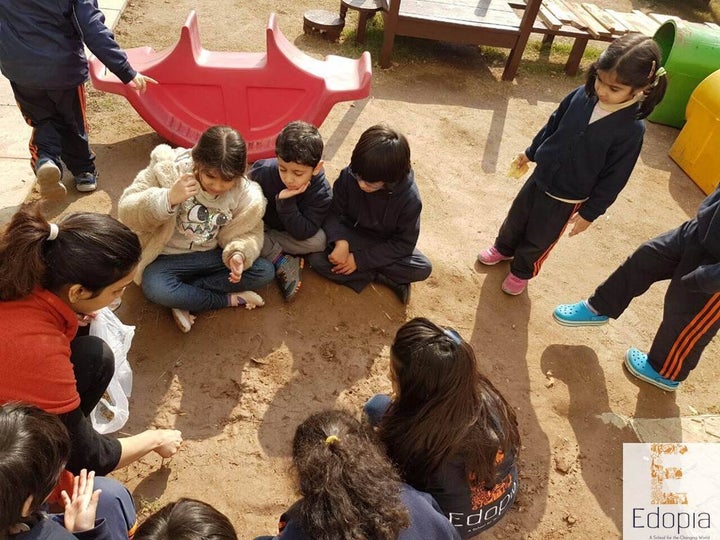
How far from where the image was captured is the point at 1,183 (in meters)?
3.33

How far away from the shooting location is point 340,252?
291 cm

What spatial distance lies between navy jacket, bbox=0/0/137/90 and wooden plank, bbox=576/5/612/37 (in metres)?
4.63

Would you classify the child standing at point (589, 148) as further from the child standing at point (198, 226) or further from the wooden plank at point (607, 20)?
the wooden plank at point (607, 20)

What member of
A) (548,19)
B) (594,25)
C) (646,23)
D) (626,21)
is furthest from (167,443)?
(646,23)

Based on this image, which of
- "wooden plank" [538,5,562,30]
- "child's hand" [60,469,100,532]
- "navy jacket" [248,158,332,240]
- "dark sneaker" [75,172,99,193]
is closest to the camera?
"child's hand" [60,469,100,532]

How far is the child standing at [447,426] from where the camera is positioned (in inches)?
63.1

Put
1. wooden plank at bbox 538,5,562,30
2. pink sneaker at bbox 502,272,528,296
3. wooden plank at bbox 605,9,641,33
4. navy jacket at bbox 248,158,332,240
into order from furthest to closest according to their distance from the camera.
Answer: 1. wooden plank at bbox 605,9,641,33
2. wooden plank at bbox 538,5,562,30
3. pink sneaker at bbox 502,272,528,296
4. navy jacket at bbox 248,158,332,240

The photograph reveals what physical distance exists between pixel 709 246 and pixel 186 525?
7.79 ft

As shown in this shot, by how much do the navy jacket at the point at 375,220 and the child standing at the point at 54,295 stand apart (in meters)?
1.34

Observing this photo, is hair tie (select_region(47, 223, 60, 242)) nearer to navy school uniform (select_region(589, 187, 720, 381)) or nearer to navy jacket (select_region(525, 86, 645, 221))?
navy jacket (select_region(525, 86, 645, 221))

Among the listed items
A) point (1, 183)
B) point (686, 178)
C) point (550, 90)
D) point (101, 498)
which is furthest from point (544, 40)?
point (101, 498)

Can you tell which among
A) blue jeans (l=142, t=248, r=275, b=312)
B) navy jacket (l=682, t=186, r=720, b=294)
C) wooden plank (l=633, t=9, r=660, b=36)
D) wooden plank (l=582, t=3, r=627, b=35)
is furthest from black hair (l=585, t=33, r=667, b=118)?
wooden plank (l=633, t=9, r=660, b=36)

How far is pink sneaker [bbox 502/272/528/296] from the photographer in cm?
322

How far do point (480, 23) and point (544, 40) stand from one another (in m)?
1.29
